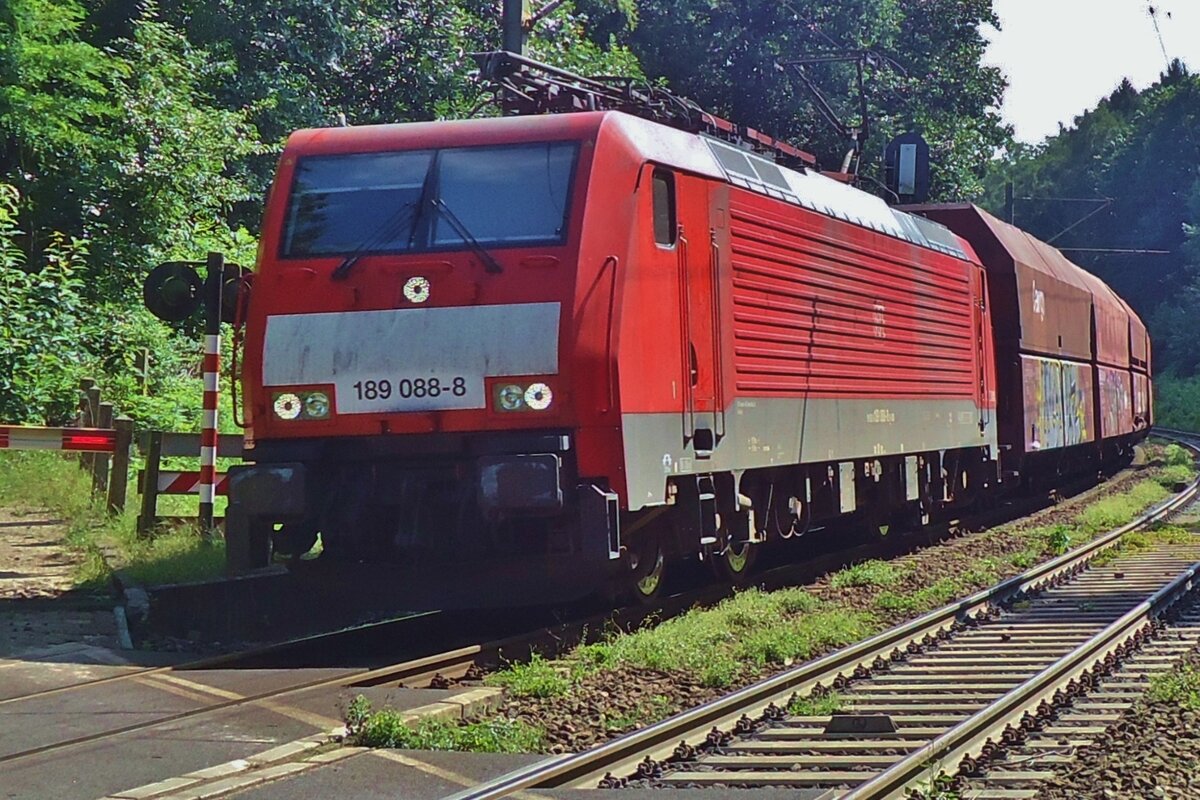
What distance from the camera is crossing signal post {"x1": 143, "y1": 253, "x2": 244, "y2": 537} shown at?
38.0ft

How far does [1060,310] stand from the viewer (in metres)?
24.3

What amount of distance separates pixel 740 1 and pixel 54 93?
17.4m

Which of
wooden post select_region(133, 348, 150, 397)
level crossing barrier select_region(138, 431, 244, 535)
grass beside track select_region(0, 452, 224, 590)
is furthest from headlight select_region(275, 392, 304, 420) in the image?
wooden post select_region(133, 348, 150, 397)

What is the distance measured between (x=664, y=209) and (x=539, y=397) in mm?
1805

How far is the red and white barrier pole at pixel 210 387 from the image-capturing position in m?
11.6

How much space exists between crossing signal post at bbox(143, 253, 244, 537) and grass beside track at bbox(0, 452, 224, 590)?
0.48 m

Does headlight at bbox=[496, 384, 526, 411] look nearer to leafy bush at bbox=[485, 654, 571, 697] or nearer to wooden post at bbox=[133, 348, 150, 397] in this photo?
leafy bush at bbox=[485, 654, 571, 697]

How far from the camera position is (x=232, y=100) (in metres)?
23.0

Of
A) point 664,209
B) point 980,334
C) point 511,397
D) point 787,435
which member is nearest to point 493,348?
point 511,397

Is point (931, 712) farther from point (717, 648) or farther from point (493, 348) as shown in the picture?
point (493, 348)

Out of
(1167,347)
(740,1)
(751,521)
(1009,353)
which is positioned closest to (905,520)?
(1009,353)

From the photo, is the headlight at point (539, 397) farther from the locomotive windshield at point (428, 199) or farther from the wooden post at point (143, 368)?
the wooden post at point (143, 368)

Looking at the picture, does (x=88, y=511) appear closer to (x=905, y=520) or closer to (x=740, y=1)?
(x=905, y=520)

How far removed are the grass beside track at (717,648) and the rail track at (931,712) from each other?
0.33 m
